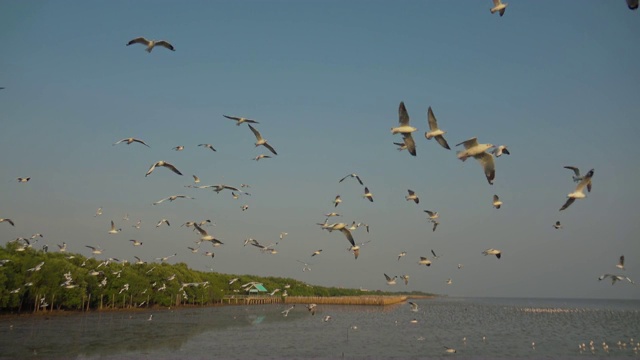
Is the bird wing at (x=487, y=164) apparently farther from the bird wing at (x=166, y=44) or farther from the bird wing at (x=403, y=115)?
the bird wing at (x=166, y=44)

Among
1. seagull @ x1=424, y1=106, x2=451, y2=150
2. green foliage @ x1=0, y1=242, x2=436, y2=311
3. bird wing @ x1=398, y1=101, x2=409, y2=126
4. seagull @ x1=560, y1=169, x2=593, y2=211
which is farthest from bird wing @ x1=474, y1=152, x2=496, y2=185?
green foliage @ x1=0, y1=242, x2=436, y2=311

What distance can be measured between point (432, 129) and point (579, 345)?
131 ft

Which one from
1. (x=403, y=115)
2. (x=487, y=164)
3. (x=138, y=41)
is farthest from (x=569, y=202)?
(x=138, y=41)

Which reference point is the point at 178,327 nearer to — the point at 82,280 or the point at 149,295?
the point at 82,280

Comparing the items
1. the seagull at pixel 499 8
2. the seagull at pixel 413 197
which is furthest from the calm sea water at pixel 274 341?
the seagull at pixel 499 8

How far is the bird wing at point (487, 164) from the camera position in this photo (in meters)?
15.8

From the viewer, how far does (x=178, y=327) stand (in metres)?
61.8

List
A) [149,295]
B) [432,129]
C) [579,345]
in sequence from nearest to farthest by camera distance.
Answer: [432,129] < [579,345] < [149,295]

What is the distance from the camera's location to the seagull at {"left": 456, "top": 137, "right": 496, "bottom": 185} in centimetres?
1581

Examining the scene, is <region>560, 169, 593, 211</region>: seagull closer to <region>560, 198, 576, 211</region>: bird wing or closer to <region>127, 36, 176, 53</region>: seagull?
<region>560, 198, 576, 211</region>: bird wing

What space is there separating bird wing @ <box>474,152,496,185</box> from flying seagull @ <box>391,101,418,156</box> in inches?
84.4

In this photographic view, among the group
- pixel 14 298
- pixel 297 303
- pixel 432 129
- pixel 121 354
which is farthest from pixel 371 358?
pixel 297 303

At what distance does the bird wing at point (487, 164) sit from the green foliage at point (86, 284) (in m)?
36.0

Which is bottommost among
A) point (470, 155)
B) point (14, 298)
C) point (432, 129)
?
point (14, 298)
